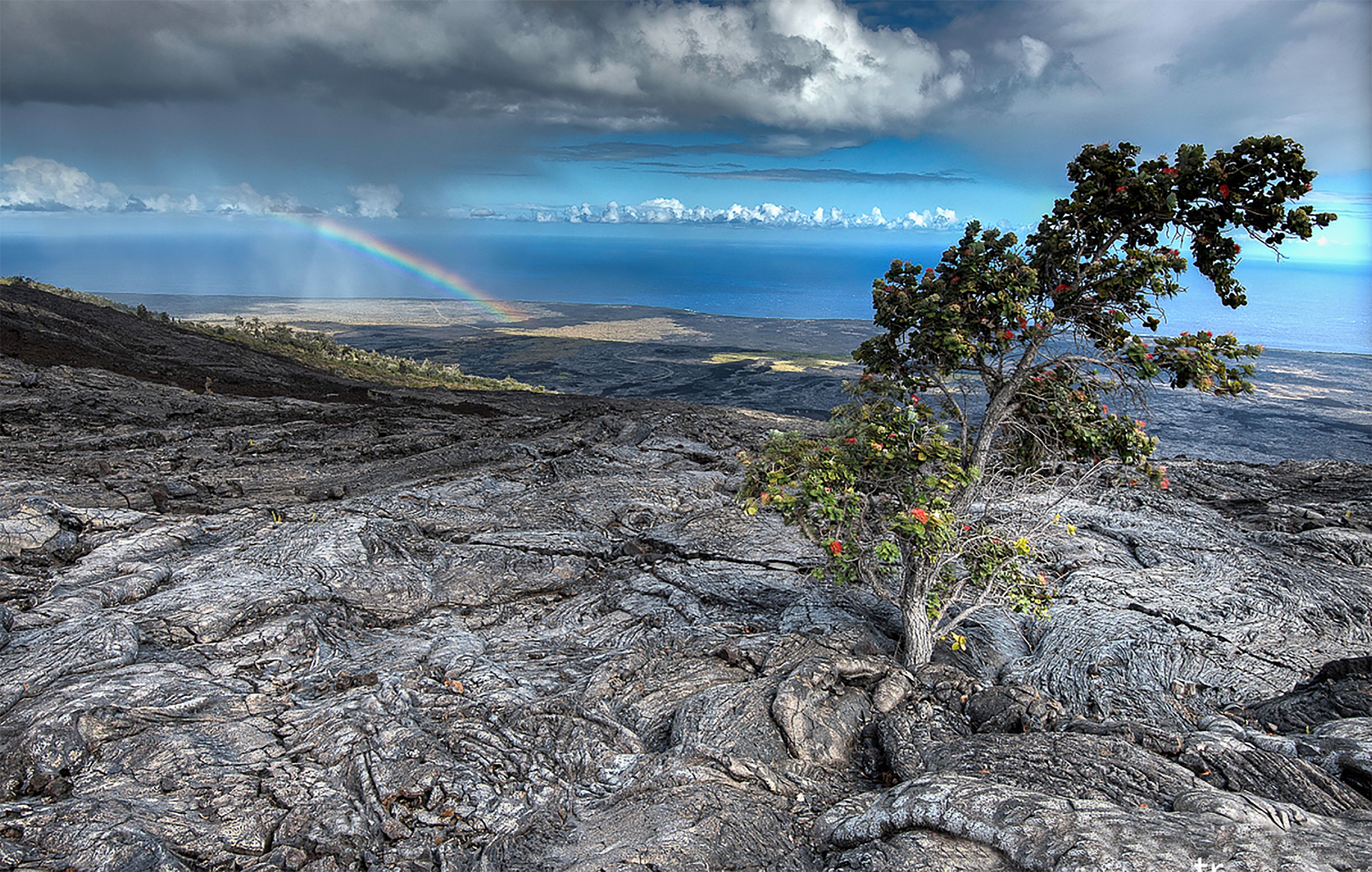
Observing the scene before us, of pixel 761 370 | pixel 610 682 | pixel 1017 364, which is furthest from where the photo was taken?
pixel 761 370

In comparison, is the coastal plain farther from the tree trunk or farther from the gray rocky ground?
the tree trunk

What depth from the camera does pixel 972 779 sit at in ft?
28.4

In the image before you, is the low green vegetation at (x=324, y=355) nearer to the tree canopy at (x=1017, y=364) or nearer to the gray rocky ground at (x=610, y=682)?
the gray rocky ground at (x=610, y=682)

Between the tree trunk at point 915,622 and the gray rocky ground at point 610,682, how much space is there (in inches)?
15.0

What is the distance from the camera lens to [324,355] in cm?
5378

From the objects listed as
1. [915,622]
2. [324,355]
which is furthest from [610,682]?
[324,355]

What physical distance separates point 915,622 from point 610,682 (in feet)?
19.4

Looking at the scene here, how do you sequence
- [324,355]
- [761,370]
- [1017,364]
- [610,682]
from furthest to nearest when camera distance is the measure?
[761,370]
[324,355]
[610,682]
[1017,364]

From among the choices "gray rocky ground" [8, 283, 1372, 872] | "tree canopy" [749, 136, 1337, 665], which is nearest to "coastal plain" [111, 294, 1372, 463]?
"gray rocky ground" [8, 283, 1372, 872]

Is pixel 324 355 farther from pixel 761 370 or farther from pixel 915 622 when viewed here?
pixel 761 370

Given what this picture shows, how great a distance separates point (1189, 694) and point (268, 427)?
1189 inches

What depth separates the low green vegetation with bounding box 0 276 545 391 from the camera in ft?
160

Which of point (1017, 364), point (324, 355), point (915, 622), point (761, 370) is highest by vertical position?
point (1017, 364)

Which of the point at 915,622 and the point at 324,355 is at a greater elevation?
the point at 324,355
